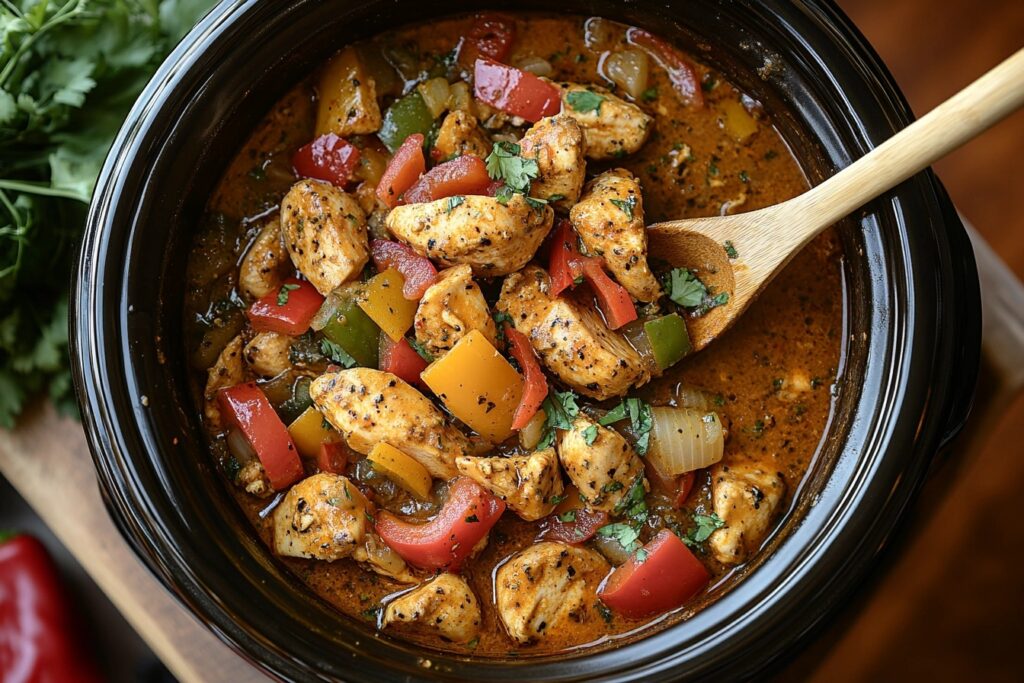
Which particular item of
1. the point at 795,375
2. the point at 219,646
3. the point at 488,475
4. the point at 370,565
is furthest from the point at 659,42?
the point at 219,646

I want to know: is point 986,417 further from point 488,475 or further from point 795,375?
point 488,475

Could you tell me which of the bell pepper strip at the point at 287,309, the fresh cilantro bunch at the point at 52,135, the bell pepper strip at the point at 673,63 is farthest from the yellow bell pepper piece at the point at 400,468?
the bell pepper strip at the point at 673,63

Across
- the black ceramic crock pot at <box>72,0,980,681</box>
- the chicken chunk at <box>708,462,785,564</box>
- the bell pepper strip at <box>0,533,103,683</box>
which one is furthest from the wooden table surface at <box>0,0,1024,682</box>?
the bell pepper strip at <box>0,533,103,683</box>

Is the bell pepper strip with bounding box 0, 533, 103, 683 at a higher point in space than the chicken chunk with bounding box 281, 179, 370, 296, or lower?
lower

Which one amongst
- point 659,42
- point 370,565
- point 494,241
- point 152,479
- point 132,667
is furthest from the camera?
point 132,667

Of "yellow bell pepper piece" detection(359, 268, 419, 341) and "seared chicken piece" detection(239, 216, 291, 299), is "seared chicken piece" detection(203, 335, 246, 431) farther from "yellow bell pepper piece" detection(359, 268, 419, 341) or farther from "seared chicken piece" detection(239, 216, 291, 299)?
"yellow bell pepper piece" detection(359, 268, 419, 341)
